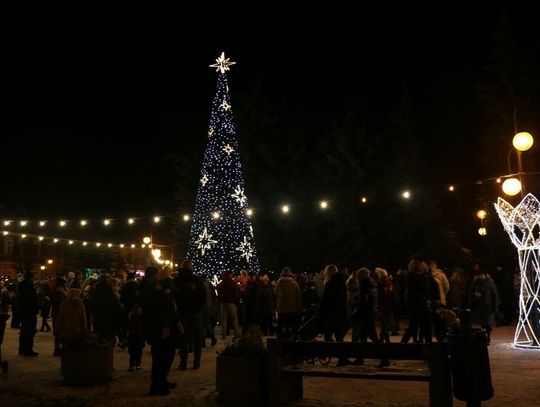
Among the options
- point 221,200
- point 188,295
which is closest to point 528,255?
point 188,295

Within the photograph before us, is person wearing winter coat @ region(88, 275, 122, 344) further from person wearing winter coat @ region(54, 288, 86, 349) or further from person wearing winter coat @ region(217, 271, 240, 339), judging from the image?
person wearing winter coat @ region(217, 271, 240, 339)

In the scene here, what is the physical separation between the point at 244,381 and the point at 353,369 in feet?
4.58

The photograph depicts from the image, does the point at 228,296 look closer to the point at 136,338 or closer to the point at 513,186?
the point at 136,338

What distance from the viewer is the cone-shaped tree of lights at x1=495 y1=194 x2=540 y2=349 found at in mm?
12633

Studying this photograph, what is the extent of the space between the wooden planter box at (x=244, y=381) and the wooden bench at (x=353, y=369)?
0.24m

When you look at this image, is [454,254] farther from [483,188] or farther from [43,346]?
[43,346]

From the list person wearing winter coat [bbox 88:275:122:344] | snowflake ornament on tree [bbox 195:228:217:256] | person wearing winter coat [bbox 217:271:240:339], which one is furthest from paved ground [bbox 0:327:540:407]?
snowflake ornament on tree [bbox 195:228:217:256]

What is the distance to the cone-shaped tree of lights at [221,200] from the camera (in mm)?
23281

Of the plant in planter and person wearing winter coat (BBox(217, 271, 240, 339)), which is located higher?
person wearing winter coat (BBox(217, 271, 240, 339))

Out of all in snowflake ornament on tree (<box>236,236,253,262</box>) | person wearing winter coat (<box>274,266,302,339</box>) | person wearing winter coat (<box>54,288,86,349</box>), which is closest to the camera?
person wearing winter coat (<box>54,288,86,349</box>)

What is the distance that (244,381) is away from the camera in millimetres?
7668

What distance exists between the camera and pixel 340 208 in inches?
1126

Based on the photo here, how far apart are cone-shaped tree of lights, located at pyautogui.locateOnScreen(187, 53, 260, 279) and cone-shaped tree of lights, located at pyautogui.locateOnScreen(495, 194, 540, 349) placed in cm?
1194

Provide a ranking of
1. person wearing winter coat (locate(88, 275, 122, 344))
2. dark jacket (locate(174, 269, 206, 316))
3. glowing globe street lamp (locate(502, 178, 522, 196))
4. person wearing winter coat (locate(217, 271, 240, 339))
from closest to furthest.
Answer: dark jacket (locate(174, 269, 206, 316))
person wearing winter coat (locate(88, 275, 122, 344))
glowing globe street lamp (locate(502, 178, 522, 196))
person wearing winter coat (locate(217, 271, 240, 339))
